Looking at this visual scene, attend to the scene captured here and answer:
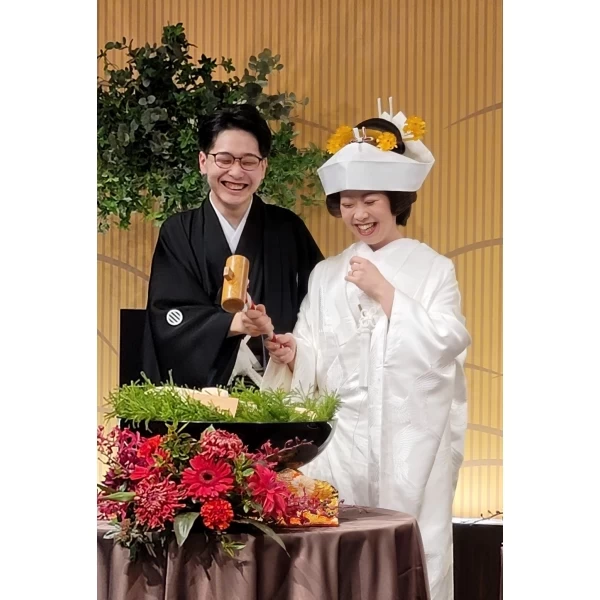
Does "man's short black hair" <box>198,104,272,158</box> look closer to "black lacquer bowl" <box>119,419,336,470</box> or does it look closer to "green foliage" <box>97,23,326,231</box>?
"green foliage" <box>97,23,326,231</box>

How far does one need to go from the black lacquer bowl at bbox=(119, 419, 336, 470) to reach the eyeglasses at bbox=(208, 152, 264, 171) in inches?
33.6

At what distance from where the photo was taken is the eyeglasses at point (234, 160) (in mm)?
2961

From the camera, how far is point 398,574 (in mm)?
2375

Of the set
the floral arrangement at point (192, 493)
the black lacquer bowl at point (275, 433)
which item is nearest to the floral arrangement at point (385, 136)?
the black lacquer bowl at point (275, 433)

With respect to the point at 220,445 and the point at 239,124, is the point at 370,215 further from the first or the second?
the point at 220,445

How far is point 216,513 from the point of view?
2195 mm

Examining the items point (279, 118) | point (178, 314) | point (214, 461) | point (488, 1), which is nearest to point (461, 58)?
point (488, 1)

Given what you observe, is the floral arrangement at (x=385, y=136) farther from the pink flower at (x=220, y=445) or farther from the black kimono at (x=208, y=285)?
the pink flower at (x=220, y=445)

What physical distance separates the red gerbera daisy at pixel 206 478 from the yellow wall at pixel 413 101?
0.81 metres

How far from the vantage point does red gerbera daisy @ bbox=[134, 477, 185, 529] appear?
2.19 meters

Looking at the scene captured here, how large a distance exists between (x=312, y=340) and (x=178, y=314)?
388 mm

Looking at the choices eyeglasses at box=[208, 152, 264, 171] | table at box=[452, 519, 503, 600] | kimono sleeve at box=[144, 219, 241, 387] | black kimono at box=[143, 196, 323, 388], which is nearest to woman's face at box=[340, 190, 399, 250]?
black kimono at box=[143, 196, 323, 388]

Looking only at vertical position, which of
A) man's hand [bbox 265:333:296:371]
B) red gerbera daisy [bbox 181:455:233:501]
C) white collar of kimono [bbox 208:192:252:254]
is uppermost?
white collar of kimono [bbox 208:192:252:254]
